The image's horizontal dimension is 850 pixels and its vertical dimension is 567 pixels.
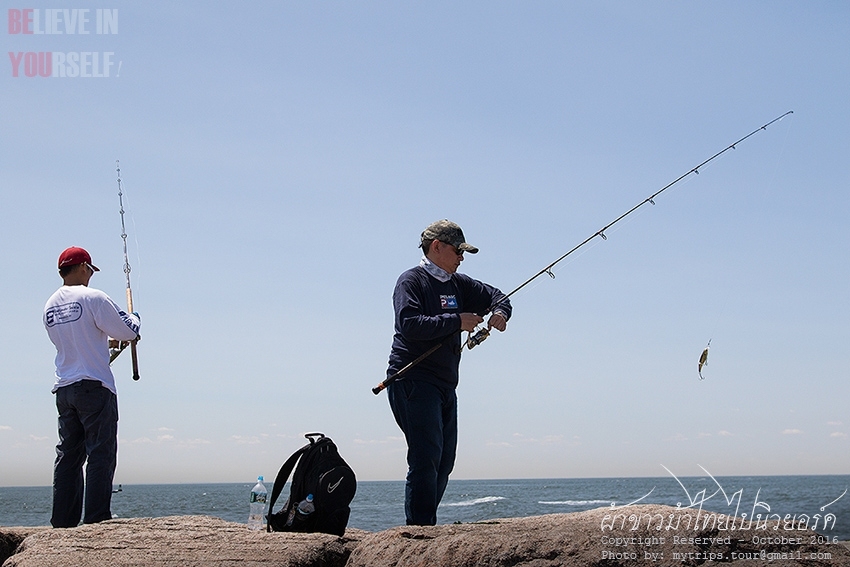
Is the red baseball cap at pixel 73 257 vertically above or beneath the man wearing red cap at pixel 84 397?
above

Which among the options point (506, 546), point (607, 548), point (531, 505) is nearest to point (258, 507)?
point (506, 546)

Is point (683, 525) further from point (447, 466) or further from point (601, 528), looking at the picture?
point (447, 466)

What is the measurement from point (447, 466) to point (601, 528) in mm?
1613

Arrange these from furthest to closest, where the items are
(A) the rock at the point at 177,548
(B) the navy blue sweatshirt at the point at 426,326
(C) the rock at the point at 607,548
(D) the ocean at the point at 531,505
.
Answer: (D) the ocean at the point at 531,505 < (B) the navy blue sweatshirt at the point at 426,326 < (A) the rock at the point at 177,548 < (C) the rock at the point at 607,548

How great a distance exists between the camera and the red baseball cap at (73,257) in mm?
5391

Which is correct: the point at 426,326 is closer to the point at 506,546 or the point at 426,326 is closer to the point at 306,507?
the point at 306,507

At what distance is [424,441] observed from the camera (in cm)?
449

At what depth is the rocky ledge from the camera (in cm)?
302

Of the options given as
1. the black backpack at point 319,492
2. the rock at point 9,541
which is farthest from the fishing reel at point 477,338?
the rock at point 9,541

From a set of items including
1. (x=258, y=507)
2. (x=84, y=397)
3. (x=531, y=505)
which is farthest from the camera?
(x=531, y=505)

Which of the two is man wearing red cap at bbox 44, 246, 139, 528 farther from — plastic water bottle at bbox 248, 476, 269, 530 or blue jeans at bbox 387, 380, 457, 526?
blue jeans at bbox 387, 380, 457, 526

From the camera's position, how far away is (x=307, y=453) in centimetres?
452

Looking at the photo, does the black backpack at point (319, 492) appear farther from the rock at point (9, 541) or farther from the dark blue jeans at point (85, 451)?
the rock at point (9, 541)

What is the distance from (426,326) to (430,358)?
20 centimetres
